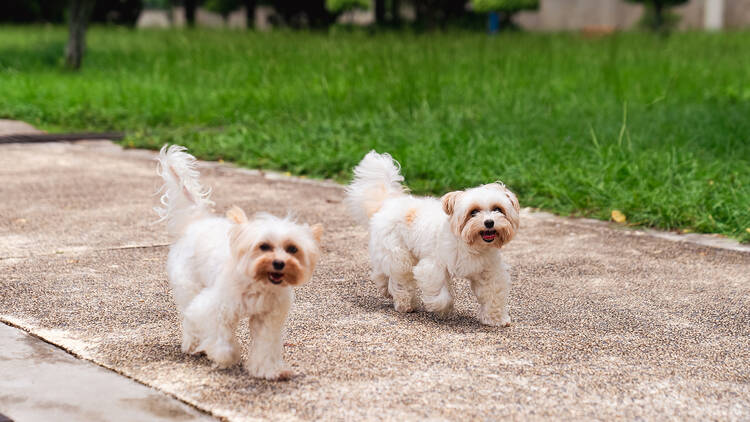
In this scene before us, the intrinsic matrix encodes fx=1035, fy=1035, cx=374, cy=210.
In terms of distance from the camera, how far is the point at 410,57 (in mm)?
15484

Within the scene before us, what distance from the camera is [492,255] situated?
4.92 metres

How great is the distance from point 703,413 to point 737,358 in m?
0.82

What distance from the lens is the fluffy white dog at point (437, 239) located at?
471 cm

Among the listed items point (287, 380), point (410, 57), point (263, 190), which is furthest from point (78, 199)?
point (410, 57)

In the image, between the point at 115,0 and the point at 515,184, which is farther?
the point at 115,0

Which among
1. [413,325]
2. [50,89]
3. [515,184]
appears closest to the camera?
[413,325]

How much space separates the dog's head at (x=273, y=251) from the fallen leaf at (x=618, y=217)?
4102mm

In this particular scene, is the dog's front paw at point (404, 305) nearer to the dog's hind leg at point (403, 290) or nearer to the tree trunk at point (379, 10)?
the dog's hind leg at point (403, 290)

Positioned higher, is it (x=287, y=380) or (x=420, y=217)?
(x=420, y=217)

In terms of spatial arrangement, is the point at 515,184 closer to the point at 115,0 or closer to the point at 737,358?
the point at 737,358

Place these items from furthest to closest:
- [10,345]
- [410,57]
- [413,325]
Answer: [410,57] < [413,325] < [10,345]

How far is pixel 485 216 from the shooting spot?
4660 mm

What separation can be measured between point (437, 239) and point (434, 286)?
23 cm

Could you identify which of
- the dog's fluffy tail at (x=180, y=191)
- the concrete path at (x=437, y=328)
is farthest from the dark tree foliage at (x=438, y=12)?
the dog's fluffy tail at (x=180, y=191)
